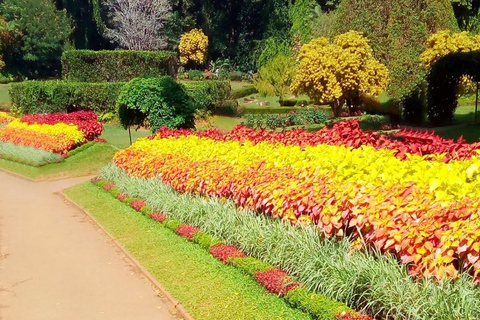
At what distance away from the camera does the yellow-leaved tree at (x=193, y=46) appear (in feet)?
174

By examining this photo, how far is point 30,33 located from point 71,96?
23255mm

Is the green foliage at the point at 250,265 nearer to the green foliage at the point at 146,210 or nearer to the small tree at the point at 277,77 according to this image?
the green foliage at the point at 146,210

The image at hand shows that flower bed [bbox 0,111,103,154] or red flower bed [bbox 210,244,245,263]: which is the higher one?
flower bed [bbox 0,111,103,154]

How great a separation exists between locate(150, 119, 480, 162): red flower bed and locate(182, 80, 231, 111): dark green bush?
15147 mm

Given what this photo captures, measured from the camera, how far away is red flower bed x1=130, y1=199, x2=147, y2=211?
36.2 feet

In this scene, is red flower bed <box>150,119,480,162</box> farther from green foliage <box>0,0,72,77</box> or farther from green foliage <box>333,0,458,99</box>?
green foliage <box>0,0,72,77</box>

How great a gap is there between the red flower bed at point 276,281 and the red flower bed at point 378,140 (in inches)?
92.9

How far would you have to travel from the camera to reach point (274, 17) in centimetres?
5116

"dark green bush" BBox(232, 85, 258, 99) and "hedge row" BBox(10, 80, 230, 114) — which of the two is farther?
"dark green bush" BBox(232, 85, 258, 99)

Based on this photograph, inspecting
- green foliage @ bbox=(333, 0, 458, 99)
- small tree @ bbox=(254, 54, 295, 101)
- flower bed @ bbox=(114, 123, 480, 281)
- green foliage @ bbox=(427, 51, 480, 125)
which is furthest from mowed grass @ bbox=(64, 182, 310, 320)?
small tree @ bbox=(254, 54, 295, 101)

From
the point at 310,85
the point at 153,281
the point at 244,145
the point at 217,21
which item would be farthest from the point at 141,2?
the point at 153,281

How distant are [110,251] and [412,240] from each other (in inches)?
198

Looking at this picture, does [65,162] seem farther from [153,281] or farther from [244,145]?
[153,281]

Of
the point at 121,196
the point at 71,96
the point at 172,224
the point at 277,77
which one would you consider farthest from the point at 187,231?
the point at 277,77
